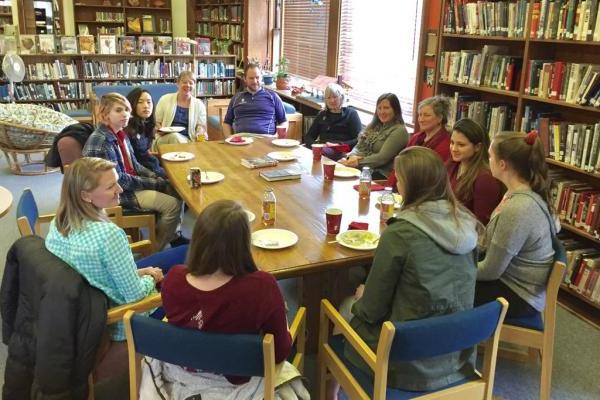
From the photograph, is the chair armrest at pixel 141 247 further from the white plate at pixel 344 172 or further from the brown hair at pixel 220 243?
the white plate at pixel 344 172

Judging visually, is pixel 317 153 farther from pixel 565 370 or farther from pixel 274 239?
pixel 565 370

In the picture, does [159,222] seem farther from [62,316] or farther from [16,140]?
[16,140]

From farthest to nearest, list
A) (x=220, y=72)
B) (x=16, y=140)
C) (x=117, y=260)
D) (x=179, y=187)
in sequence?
(x=220, y=72), (x=16, y=140), (x=179, y=187), (x=117, y=260)

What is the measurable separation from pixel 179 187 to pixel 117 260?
→ 1.13 meters

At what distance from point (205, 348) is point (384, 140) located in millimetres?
2771

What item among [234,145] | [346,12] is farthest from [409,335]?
[346,12]

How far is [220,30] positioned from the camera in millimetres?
8734

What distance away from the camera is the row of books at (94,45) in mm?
6406

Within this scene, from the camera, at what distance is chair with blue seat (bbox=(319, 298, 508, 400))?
146 cm

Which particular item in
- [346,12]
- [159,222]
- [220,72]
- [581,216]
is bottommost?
[159,222]

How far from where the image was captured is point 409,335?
57.3 inches

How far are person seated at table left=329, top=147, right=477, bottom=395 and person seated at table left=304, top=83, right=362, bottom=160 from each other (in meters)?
2.70

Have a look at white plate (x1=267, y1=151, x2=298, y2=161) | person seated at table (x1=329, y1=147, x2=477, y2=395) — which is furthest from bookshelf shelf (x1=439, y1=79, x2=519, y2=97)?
person seated at table (x1=329, y1=147, x2=477, y2=395)

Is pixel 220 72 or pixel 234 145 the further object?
pixel 220 72
